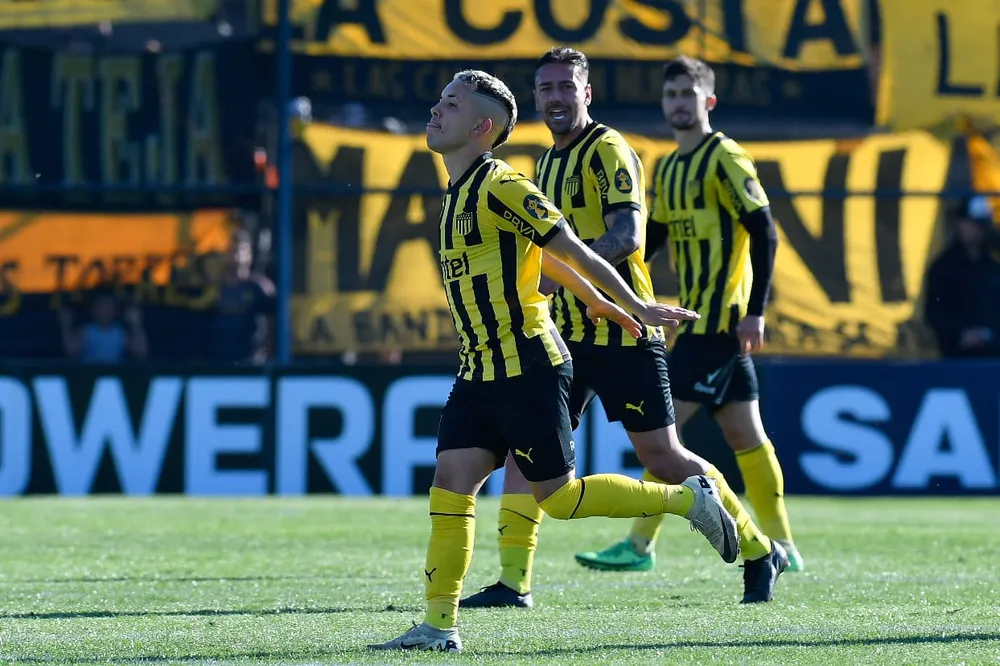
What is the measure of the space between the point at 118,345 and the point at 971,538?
7.87 meters

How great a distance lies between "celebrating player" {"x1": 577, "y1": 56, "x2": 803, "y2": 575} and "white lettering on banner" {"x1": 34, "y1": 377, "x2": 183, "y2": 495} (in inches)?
225

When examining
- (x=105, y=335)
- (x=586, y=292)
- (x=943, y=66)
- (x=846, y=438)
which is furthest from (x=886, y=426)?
(x=586, y=292)

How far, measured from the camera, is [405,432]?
513 inches

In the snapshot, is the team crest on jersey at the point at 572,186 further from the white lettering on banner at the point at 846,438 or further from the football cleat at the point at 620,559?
the white lettering on banner at the point at 846,438

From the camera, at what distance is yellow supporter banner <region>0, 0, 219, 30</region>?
15.4m

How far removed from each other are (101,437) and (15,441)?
23.7 inches

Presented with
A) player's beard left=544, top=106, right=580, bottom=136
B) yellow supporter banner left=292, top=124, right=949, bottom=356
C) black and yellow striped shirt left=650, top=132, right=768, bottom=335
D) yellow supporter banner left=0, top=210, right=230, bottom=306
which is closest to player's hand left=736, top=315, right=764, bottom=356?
black and yellow striped shirt left=650, top=132, right=768, bottom=335

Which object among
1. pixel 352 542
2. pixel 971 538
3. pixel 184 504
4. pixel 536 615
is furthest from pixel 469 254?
pixel 184 504

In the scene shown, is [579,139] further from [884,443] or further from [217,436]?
[884,443]

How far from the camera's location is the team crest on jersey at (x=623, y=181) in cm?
667

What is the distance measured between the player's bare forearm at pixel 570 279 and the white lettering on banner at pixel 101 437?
24.9ft

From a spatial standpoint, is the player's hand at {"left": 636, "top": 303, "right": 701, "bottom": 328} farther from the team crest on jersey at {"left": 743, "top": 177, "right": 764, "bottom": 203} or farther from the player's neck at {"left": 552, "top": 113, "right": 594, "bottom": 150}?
the team crest on jersey at {"left": 743, "top": 177, "right": 764, "bottom": 203}

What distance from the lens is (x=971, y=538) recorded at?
951cm

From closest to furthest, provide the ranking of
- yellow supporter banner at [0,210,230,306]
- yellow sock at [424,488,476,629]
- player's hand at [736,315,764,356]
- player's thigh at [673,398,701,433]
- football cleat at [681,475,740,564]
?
yellow sock at [424,488,476,629], football cleat at [681,475,740,564], player's hand at [736,315,764,356], player's thigh at [673,398,701,433], yellow supporter banner at [0,210,230,306]
